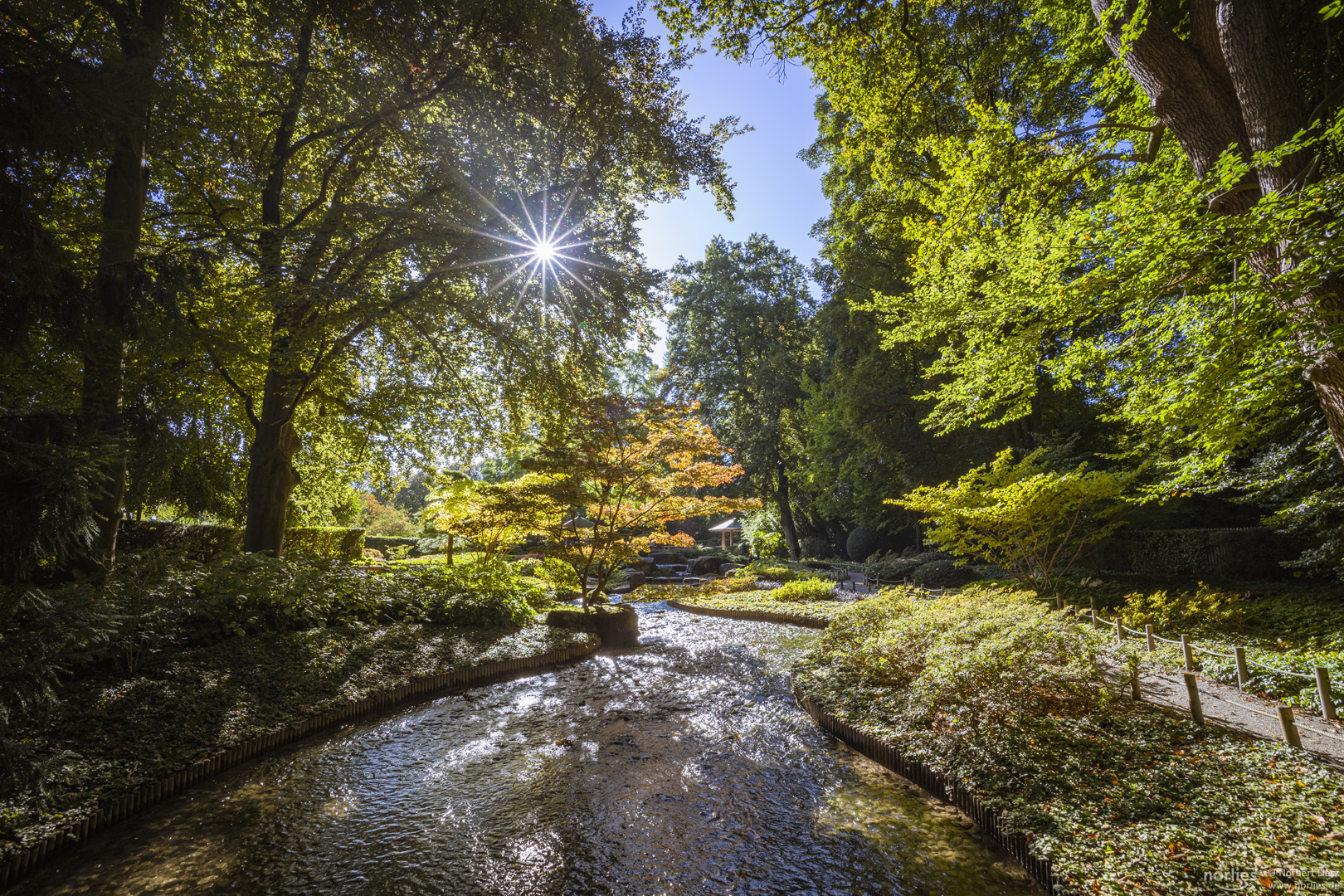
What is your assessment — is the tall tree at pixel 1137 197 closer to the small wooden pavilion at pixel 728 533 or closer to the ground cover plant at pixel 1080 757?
the ground cover plant at pixel 1080 757

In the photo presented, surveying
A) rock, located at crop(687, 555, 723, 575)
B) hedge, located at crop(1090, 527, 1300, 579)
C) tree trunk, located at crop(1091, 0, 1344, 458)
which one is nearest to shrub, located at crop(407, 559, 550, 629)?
tree trunk, located at crop(1091, 0, 1344, 458)

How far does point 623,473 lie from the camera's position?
9.45 metres

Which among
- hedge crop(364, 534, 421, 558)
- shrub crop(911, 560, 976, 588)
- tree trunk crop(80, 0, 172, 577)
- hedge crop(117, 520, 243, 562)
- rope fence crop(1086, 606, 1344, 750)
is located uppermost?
tree trunk crop(80, 0, 172, 577)

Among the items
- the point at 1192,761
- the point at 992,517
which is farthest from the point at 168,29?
the point at 992,517

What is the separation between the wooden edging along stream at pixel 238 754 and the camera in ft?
10.4

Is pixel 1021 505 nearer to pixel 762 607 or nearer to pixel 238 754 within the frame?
pixel 762 607

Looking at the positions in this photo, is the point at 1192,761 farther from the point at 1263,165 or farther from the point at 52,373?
the point at 52,373

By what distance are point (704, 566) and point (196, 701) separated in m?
18.8

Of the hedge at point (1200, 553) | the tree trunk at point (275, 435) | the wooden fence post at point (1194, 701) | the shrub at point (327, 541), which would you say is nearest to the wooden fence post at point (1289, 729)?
the wooden fence post at point (1194, 701)

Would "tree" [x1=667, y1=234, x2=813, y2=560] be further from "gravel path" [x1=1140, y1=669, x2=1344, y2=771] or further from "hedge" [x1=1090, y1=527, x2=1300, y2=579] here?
"gravel path" [x1=1140, y1=669, x2=1344, y2=771]

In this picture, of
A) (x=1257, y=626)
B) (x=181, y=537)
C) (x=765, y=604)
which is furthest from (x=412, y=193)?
(x=1257, y=626)

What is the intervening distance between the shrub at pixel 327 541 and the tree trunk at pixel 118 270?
7.65m

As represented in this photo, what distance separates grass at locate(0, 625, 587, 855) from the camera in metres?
3.59

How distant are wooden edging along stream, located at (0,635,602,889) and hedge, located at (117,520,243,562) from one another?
5605 mm
